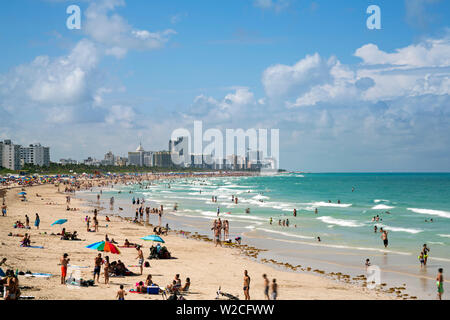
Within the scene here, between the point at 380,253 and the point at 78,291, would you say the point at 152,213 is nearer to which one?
the point at 380,253

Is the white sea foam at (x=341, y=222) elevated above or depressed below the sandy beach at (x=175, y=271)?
below

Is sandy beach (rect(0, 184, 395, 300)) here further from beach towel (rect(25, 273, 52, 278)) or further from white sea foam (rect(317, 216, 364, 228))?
white sea foam (rect(317, 216, 364, 228))

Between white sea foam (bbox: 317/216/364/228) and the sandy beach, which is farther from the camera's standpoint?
white sea foam (bbox: 317/216/364/228)

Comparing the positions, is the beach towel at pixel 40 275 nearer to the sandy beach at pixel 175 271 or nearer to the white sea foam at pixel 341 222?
the sandy beach at pixel 175 271

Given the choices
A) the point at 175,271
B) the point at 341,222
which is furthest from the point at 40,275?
the point at 341,222

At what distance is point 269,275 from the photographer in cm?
1883

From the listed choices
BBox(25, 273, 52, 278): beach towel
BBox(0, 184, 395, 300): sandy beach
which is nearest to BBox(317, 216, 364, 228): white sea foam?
BBox(0, 184, 395, 300): sandy beach

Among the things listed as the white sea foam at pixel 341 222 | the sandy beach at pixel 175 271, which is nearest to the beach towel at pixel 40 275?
the sandy beach at pixel 175 271

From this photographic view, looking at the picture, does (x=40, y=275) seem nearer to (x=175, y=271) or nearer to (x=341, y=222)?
(x=175, y=271)
